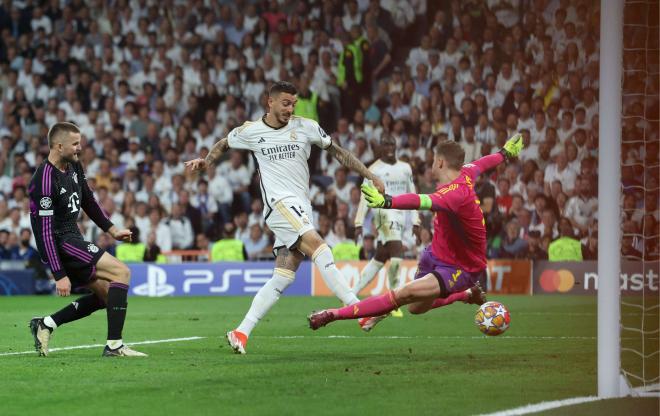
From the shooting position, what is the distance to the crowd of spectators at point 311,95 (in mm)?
20953

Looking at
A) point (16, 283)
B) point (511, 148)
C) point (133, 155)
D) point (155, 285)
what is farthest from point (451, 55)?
point (511, 148)

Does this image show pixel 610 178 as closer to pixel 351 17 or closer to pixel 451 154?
pixel 451 154

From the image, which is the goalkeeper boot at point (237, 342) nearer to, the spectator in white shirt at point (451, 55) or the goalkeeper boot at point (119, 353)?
the goalkeeper boot at point (119, 353)

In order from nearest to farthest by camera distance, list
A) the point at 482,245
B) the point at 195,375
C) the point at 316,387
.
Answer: the point at 316,387
the point at 195,375
the point at 482,245

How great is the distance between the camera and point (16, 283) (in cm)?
2181

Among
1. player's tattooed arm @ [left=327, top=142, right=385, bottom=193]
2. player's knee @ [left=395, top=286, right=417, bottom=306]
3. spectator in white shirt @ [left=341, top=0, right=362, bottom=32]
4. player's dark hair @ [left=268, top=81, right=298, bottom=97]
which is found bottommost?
player's knee @ [left=395, top=286, right=417, bottom=306]

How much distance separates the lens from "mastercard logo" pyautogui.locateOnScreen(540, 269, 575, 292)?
20.0 metres

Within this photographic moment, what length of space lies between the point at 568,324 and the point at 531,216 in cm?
726

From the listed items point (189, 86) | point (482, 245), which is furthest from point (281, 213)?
point (189, 86)

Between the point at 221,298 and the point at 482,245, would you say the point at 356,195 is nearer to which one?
the point at 221,298

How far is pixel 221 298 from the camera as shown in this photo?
2041 cm

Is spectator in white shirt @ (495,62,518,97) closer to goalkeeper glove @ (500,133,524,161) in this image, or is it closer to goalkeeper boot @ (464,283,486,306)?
goalkeeper glove @ (500,133,524,161)

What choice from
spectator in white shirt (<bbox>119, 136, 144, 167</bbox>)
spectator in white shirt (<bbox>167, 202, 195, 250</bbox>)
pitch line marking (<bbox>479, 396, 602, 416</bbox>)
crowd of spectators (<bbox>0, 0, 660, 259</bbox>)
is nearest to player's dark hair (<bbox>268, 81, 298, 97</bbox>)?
pitch line marking (<bbox>479, 396, 602, 416</bbox>)

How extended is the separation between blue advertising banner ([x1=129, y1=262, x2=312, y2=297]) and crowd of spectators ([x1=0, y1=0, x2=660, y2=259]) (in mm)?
812
